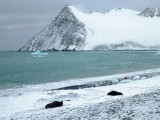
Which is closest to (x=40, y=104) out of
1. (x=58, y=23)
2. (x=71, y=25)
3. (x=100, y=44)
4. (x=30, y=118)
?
(x=30, y=118)

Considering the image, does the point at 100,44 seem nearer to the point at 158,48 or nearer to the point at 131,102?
the point at 158,48

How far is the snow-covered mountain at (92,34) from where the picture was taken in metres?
155

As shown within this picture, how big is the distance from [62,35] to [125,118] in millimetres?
167290

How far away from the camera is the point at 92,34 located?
6535 inches

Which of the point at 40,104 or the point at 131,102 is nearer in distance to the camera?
the point at 131,102

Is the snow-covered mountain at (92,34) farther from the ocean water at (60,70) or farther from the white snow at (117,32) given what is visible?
the ocean water at (60,70)

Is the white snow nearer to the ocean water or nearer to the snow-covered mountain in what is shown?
the snow-covered mountain

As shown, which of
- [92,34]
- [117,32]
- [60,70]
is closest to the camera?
[60,70]

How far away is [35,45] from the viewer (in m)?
191

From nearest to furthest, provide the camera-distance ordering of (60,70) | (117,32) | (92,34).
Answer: (60,70) < (92,34) < (117,32)

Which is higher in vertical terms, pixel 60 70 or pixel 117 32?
pixel 117 32

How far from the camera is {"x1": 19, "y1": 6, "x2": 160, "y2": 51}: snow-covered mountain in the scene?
155000 millimetres

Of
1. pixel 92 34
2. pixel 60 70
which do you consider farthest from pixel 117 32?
pixel 60 70

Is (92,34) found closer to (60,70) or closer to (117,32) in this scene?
(117,32)
